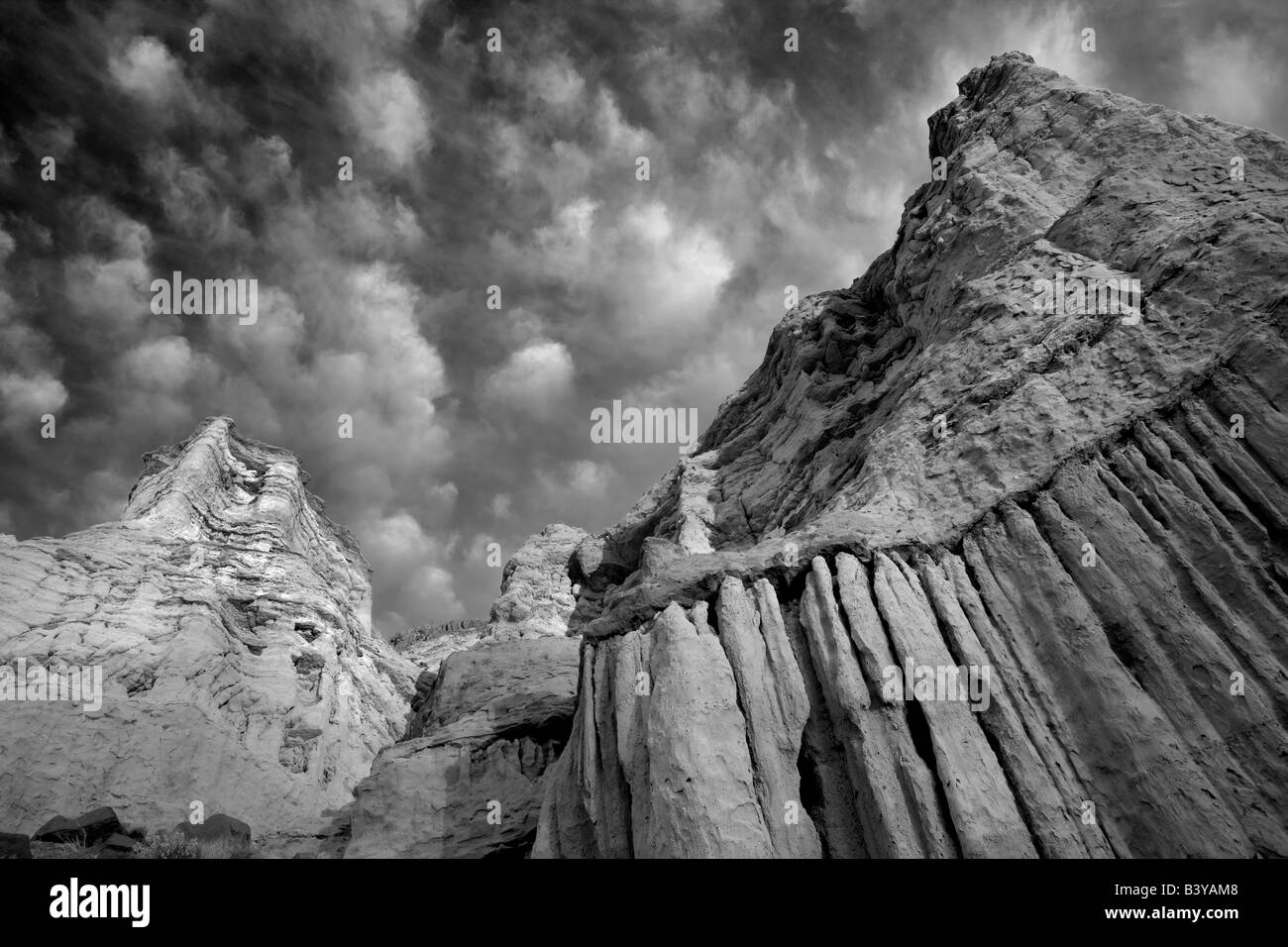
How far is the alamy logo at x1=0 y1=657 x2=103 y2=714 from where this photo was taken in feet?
111

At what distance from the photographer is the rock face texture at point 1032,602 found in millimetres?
13609

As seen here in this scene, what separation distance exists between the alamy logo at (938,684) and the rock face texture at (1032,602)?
5 centimetres

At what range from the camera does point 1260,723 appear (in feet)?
43.0

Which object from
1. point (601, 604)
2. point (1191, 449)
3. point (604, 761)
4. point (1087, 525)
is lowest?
point (604, 761)

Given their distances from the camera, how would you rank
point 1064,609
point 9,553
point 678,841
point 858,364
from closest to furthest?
point 678,841 → point 1064,609 → point 858,364 → point 9,553

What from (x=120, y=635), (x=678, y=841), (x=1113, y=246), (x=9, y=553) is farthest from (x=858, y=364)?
(x=9, y=553)

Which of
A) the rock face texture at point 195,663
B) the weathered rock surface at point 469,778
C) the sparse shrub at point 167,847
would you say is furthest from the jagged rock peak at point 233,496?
the weathered rock surface at point 469,778

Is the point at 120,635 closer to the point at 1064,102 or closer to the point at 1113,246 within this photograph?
the point at 1113,246

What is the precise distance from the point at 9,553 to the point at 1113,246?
55990 millimetres

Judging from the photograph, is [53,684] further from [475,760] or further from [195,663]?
[475,760]
